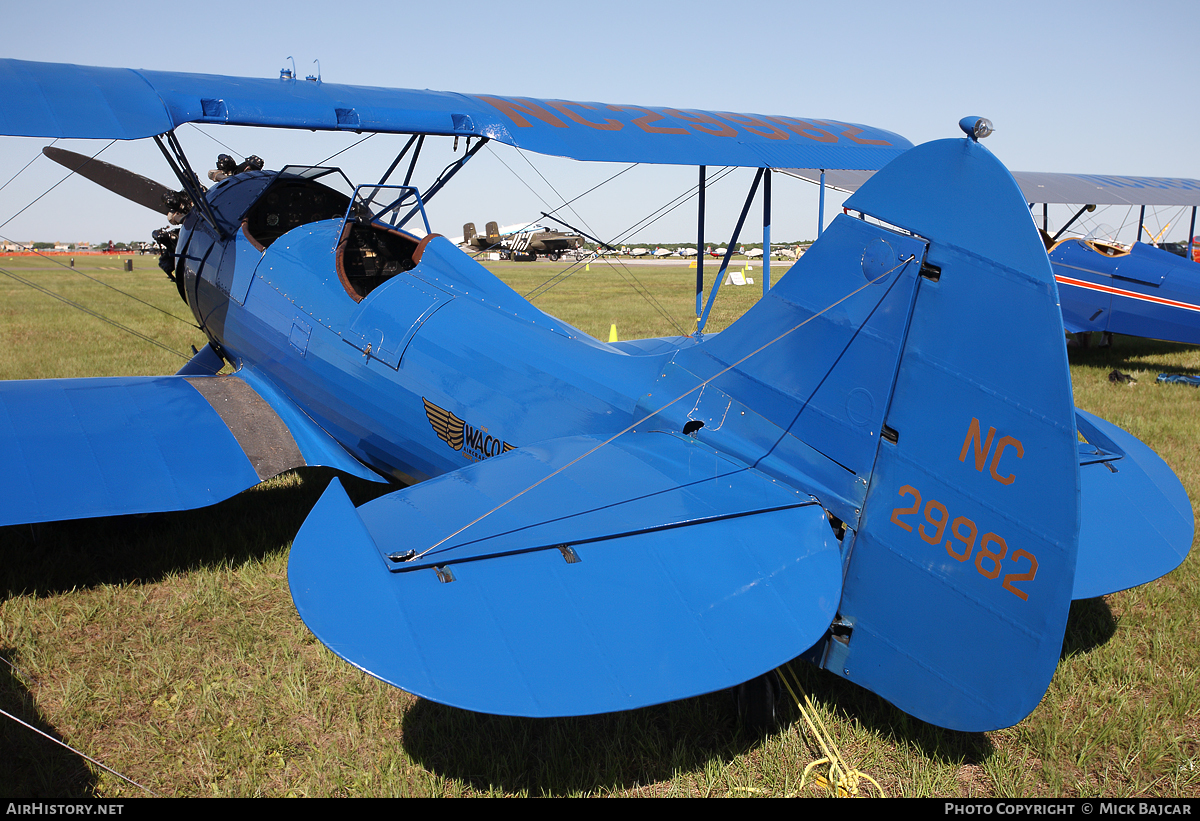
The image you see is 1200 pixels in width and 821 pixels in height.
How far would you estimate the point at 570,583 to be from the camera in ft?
8.04

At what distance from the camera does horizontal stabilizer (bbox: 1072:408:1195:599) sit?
334 cm

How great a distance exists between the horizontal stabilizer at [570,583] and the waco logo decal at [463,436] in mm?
944

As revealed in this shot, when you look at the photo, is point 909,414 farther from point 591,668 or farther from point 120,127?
point 120,127

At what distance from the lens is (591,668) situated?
218 cm

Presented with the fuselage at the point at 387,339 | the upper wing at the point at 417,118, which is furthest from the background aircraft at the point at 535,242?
the fuselage at the point at 387,339

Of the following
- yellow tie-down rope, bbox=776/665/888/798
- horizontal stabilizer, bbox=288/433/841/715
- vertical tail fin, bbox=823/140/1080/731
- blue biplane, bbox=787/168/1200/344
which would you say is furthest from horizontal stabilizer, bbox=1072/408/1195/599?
blue biplane, bbox=787/168/1200/344

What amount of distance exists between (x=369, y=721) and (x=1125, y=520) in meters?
3.52

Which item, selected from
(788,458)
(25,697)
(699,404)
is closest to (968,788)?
(788,458)

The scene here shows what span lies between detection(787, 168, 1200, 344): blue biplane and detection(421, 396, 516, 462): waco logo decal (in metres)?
7.85

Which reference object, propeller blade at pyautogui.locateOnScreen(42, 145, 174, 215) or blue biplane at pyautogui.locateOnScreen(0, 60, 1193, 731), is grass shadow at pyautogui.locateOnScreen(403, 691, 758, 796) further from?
propeller blade at pyautogui.locateOnScreen(42, 145, 174, 215)

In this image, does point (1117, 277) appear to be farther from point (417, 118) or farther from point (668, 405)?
point (668, 405)

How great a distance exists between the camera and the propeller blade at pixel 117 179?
7.53 metres

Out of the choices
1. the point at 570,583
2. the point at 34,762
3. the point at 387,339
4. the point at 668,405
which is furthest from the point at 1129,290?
the point at 34,762

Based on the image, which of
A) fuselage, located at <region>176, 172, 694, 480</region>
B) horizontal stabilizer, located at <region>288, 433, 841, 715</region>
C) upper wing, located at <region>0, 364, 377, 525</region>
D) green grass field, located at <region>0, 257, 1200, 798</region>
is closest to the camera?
horizontal stabilizer, located at <region>288, 433, 841, 715</region>
